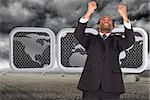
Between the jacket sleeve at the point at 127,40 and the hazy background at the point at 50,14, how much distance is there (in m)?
0.32

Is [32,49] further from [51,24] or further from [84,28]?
[84,28]

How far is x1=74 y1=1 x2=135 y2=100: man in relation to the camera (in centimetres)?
297

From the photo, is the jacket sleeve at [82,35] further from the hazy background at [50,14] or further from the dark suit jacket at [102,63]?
the hazy background at [50,14]

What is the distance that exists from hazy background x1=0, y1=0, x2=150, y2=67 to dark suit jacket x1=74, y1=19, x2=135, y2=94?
293mm

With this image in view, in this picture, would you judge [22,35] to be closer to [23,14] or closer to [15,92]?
[23,14]

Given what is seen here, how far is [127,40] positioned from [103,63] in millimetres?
236

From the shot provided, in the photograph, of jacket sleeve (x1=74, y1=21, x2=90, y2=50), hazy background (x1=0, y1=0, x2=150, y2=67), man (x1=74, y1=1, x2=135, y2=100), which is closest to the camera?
jacket sleeve (x1=74, y1=21, x2=90, y2=50)

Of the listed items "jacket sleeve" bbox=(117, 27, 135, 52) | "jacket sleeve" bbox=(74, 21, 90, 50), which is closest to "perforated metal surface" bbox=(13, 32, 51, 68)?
"jacket sleeve" bbox=(74, 21, 90, 50)

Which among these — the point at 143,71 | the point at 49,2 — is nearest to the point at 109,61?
the point at 143,71

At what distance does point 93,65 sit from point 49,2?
639mm

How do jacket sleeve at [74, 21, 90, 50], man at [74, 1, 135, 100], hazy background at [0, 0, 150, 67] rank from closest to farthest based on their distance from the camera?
jacket sleeve at [74, 21, 90, 50] < man at [74, 1, 135, 100] < hazy background at [0, 0, 150, 67]

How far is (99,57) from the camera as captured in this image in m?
2.98

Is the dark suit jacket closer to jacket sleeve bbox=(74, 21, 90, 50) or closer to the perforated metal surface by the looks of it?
jacket sleeve bbox=(74, 21, 90, 50)

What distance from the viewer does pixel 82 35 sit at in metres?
2.92
